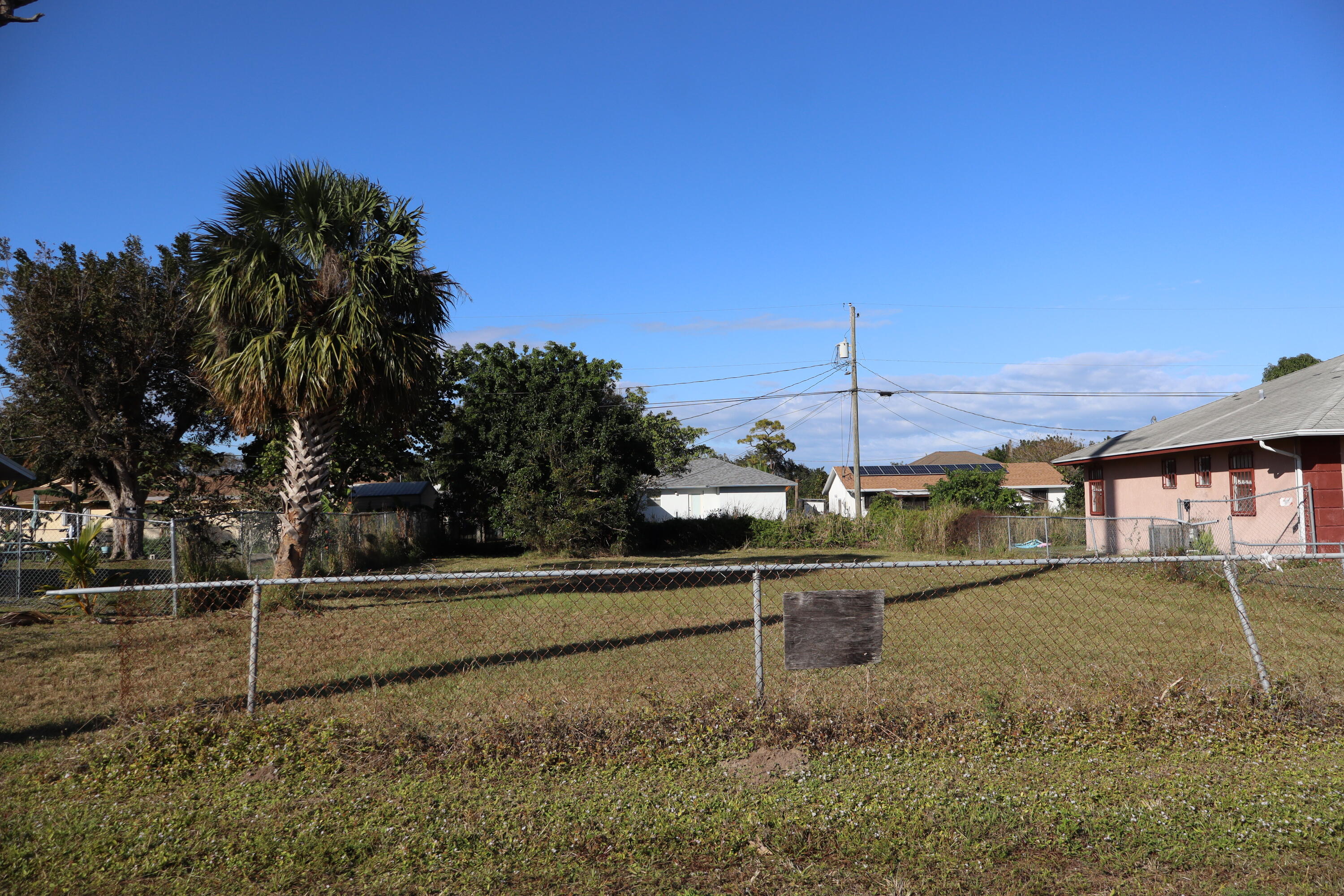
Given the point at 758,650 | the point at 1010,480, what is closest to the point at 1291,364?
the point at 1010,480

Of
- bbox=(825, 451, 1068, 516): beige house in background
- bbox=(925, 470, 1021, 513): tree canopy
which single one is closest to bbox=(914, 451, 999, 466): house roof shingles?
bbox=(825, 451, 1068, 516): beige house in background

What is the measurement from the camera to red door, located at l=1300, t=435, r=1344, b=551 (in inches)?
635

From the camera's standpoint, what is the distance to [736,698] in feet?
19.8

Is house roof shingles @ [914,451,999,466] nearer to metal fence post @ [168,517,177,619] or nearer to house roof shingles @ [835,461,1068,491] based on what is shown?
house roof shingles @ [835,461,1068,491]

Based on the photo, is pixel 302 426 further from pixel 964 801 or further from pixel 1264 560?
pixel 1264 560

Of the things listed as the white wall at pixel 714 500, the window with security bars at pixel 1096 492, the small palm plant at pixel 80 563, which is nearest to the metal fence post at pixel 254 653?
the small palm plant at pixel 80 563

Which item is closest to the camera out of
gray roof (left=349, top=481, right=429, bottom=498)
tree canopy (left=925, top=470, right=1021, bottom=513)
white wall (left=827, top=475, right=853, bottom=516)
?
tree canopy (left=925, top=470, right=1021, bottom=513)

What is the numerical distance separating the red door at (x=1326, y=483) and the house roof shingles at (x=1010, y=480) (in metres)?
29.7

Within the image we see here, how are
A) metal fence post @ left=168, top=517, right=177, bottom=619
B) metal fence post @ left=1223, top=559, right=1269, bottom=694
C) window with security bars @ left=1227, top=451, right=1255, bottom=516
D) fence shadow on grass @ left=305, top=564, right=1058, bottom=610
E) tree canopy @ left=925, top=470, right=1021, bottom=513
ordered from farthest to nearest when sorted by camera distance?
1. tree canopy @ left=925, top=470, right=1021, bottom=513
2. window with security bars @ left=1227, top=451, right=1255, bottom=516
3. fence shadow on grass @ left=305, top=564, right=1058, bottom=610
4. metal fence post @ left=168, top=517, right=177, bottom=619
5. metal fence post @ left=1223, top=559, right=1269, bottom=694

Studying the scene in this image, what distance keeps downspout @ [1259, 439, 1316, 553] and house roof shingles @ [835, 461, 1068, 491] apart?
29.4m

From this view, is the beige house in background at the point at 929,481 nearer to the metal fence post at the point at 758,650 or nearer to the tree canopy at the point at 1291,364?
the tree canopy at the point at 1291,364

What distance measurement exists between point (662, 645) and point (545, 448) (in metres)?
16.2

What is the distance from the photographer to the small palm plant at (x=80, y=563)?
38.6ft

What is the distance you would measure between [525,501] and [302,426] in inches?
435
